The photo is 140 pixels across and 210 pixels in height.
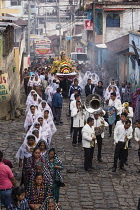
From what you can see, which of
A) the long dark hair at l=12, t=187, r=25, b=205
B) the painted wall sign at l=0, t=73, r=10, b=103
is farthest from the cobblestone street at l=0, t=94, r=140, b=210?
the painted wall sign at l=0, t=73, r=10, b=103

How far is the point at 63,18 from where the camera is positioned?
81.2m

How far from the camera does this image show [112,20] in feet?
132

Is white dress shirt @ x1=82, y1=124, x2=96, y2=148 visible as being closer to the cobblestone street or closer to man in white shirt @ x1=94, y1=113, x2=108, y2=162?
man in white shirt @ x1=94, y1=113, x2=108, y2=162

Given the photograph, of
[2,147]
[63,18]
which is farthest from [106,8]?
[63,18]

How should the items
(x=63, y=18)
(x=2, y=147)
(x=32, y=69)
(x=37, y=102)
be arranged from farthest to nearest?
(x=63, y=18)
(x=32, y=69)
(x=37, y=102)
(x=2, y=147)

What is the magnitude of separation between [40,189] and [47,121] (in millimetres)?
5510

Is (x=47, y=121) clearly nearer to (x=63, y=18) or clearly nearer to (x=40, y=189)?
(x=40, y=189)

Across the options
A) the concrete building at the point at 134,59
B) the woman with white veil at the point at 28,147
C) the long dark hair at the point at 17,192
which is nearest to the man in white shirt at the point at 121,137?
the woman with white veil at the point at 28,147

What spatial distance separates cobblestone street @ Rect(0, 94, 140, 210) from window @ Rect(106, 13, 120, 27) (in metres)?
24.9

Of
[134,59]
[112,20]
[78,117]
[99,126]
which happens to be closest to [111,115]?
[78,117]

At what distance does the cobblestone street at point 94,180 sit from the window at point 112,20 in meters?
24.9

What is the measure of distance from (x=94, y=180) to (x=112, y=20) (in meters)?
29.7

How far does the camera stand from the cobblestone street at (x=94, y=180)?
10.4m

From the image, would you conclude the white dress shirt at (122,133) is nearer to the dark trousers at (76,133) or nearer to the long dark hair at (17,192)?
the dark trousers at (76,133)
